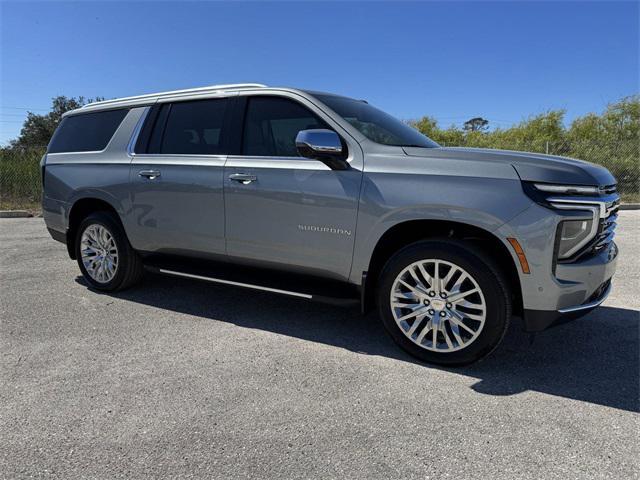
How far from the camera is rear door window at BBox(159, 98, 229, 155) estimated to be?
405cm

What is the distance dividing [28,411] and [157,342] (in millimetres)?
1079

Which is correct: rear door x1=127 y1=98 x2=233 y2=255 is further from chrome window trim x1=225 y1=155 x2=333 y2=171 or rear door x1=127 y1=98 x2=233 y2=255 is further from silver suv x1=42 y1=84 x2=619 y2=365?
chrome window trim x1=225 y1=155 x2=333 y2=171

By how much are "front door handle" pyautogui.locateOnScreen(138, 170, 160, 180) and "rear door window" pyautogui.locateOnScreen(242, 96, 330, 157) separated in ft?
3.08

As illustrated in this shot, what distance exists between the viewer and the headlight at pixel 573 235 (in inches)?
109

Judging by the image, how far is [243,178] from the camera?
373cm

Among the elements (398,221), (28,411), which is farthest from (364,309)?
(28,411)

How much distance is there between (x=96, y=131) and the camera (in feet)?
16.1

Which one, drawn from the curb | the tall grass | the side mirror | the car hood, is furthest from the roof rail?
the tall grass

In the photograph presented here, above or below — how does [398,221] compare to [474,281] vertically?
above

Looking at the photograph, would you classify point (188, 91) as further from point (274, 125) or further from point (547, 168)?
point (547, 168)

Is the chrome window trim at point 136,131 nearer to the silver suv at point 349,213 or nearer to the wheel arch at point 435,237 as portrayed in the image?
the silver suv at point 349,213

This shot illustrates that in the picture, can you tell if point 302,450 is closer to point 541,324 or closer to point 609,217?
point 541,324

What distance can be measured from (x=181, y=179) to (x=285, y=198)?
110 cm

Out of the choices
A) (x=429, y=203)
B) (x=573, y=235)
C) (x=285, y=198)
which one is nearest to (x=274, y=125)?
(x=285, y=198)
